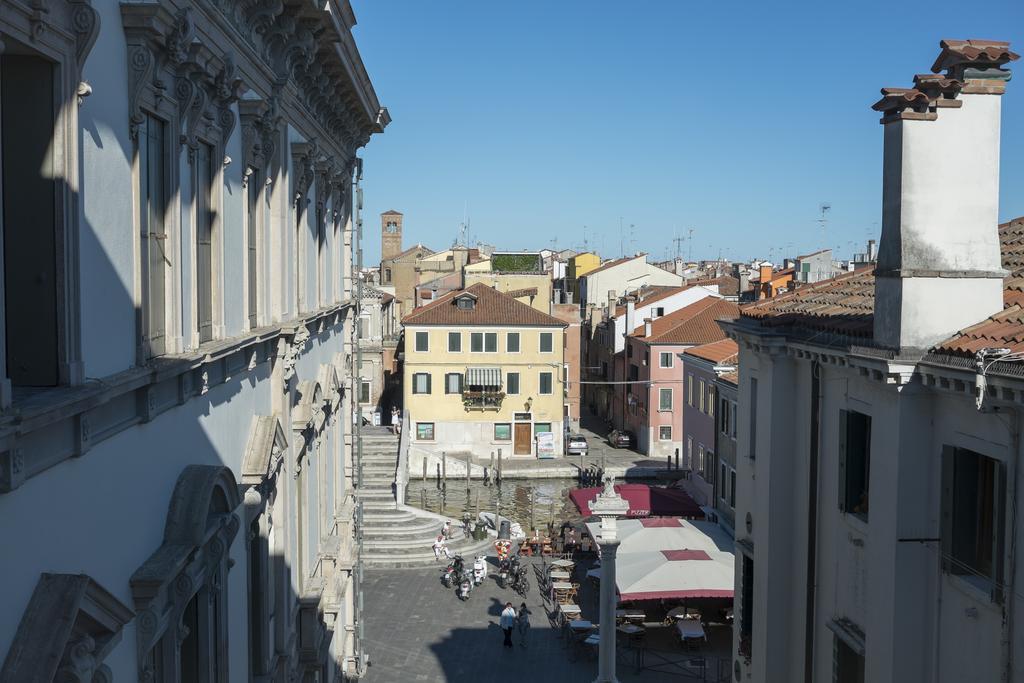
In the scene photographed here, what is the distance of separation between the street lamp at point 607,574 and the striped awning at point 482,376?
3227 cm

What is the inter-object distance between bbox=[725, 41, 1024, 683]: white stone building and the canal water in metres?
24.2

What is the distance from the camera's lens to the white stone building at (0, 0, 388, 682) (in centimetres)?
400

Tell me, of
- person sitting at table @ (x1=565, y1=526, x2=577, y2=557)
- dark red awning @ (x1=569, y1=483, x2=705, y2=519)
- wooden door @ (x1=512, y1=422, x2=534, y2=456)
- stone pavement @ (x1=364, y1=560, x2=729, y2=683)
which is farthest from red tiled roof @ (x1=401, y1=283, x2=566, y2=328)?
stone pavement @ (x1=364, y1=560, x2=729, y2=683)

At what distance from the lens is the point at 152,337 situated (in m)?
5.86

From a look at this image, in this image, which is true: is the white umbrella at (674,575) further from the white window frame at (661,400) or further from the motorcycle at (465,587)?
the white window frame at (661,400)

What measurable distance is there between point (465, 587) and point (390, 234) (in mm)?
53240

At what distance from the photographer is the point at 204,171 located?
7289 mm

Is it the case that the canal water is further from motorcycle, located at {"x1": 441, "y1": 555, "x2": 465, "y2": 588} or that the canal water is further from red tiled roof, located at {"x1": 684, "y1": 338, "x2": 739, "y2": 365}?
motorcycle, located at {"x1": 441, "y1": 555, "x2": 465, "y2": 588}

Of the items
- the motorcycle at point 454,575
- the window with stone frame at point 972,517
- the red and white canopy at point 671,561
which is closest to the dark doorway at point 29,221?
the window with stone frame at point 972,517

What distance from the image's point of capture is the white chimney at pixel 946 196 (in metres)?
9.58

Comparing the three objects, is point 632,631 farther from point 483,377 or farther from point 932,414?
point 483,377

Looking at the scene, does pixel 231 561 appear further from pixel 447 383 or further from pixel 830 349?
pixel 447 383

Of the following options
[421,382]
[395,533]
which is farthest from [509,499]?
[395,533]

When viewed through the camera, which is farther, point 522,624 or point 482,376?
point 482,376
